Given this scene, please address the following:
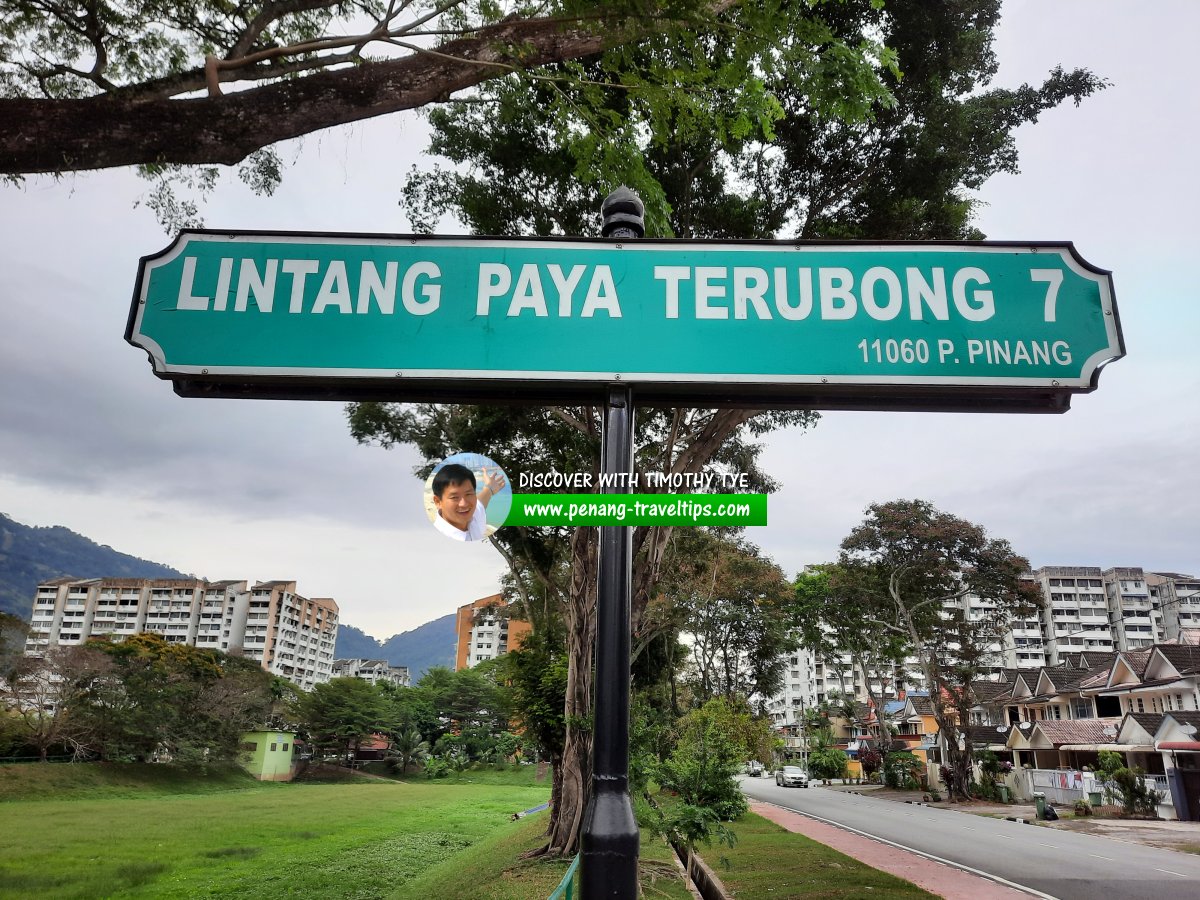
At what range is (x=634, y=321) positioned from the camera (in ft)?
5.10

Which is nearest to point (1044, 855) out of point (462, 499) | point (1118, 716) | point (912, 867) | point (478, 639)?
point (912, 867)

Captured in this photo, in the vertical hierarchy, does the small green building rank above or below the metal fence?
below

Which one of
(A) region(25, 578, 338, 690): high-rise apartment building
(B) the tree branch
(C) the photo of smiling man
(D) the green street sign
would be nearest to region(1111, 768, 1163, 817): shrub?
Answer: (B) the tree branch

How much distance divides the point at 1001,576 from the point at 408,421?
22.9 m

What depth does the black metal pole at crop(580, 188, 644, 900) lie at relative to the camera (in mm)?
1217

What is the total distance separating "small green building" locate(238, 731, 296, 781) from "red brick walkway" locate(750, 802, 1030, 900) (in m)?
40.6

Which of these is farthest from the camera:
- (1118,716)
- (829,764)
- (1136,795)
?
(829,764)

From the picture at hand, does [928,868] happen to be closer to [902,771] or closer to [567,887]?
[567,887]

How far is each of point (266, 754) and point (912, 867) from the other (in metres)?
47.2

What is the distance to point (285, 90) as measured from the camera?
4.57m

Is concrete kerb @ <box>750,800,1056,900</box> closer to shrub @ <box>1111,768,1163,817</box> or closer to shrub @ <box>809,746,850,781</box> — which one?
shrub @ <box>1111,768,1163,817</box>

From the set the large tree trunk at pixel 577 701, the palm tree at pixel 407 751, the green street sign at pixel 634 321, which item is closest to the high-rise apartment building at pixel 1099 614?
the palm tree at pixel 407 751

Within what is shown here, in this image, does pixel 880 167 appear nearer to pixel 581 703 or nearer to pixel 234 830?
pixel 581 703

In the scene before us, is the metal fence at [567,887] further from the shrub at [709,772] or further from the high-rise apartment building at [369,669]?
the high-rise apartment building at [369,669]
